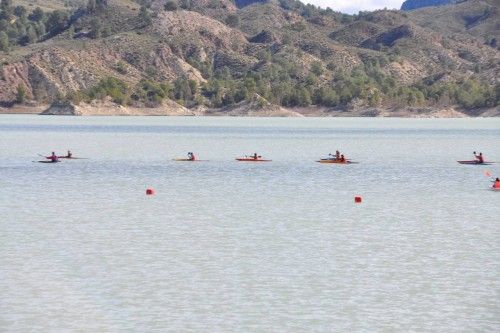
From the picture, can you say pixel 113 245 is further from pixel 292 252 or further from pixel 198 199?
pixel 198 199

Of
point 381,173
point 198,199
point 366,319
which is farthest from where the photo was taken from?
point 381,173

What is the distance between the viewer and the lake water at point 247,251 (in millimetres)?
36031

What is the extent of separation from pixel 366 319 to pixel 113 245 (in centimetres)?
1714

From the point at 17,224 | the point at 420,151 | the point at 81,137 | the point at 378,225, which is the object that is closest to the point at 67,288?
the point at 17,224

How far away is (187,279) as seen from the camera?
41594mm

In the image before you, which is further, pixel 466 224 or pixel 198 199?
pixel 198 199

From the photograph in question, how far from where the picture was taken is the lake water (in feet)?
118

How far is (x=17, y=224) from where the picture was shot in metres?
57.2

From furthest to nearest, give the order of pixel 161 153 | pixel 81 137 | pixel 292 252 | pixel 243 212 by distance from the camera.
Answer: pixel 81 137 < pixel 161 153 < pixel 243 212 < pixel 292 252

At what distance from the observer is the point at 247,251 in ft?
159

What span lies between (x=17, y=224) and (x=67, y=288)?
1808 cm

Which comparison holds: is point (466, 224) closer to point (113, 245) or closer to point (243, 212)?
point (243, 212)

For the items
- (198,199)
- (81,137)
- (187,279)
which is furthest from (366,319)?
(81,137)

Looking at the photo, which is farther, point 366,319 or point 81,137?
point 81,137
